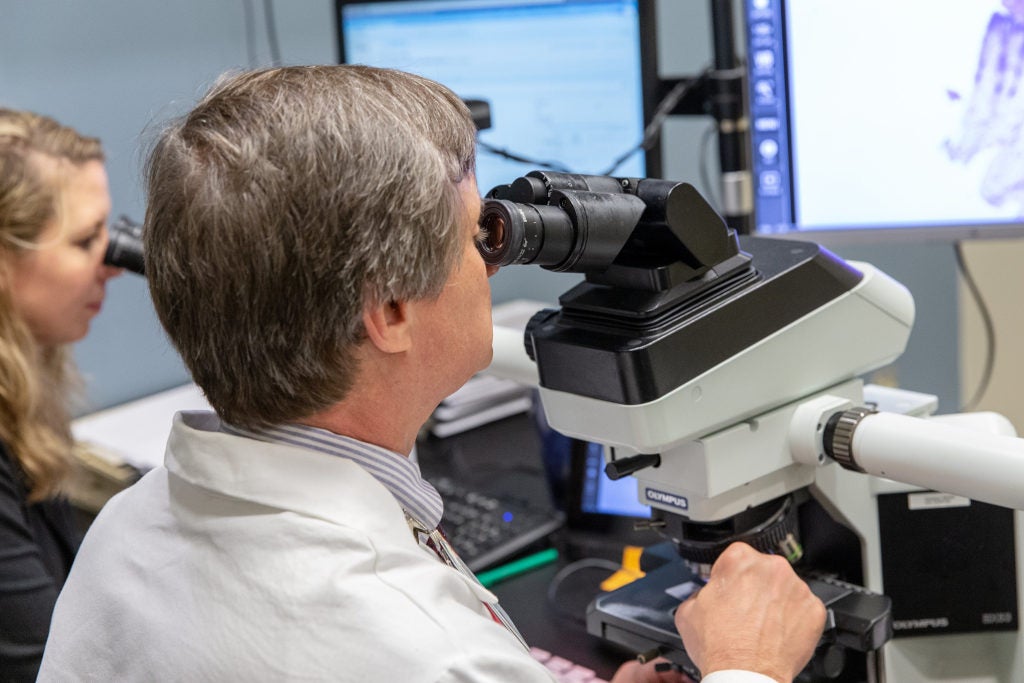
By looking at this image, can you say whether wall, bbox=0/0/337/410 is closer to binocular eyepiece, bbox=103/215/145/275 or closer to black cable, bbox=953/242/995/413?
binocular eyepiece, bbox=103/215/145/275

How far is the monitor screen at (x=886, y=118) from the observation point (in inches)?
49.4

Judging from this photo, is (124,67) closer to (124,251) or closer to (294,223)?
(124,251)

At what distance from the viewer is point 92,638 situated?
2.74 ft

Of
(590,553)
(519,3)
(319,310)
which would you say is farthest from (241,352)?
(519,3)

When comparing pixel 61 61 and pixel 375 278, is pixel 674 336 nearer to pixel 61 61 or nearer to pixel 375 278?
pixel 375 278

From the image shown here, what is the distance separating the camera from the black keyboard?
4.71 ft

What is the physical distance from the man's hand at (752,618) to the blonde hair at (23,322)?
88 centimetres

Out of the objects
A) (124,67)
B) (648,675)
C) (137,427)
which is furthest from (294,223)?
(124,67)

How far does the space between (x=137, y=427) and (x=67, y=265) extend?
463 mm

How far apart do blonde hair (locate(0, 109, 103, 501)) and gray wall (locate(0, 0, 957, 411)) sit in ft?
1.25

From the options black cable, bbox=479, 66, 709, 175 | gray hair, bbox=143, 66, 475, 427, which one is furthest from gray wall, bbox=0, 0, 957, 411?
gray hair, bbox=143, 66, 475, 427

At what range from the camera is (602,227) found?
2.78 ft

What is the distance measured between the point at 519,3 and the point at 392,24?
0.24m

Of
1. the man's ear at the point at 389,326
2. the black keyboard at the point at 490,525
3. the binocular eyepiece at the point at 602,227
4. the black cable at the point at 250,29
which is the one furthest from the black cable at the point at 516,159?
the black cable at the point at 250,29
